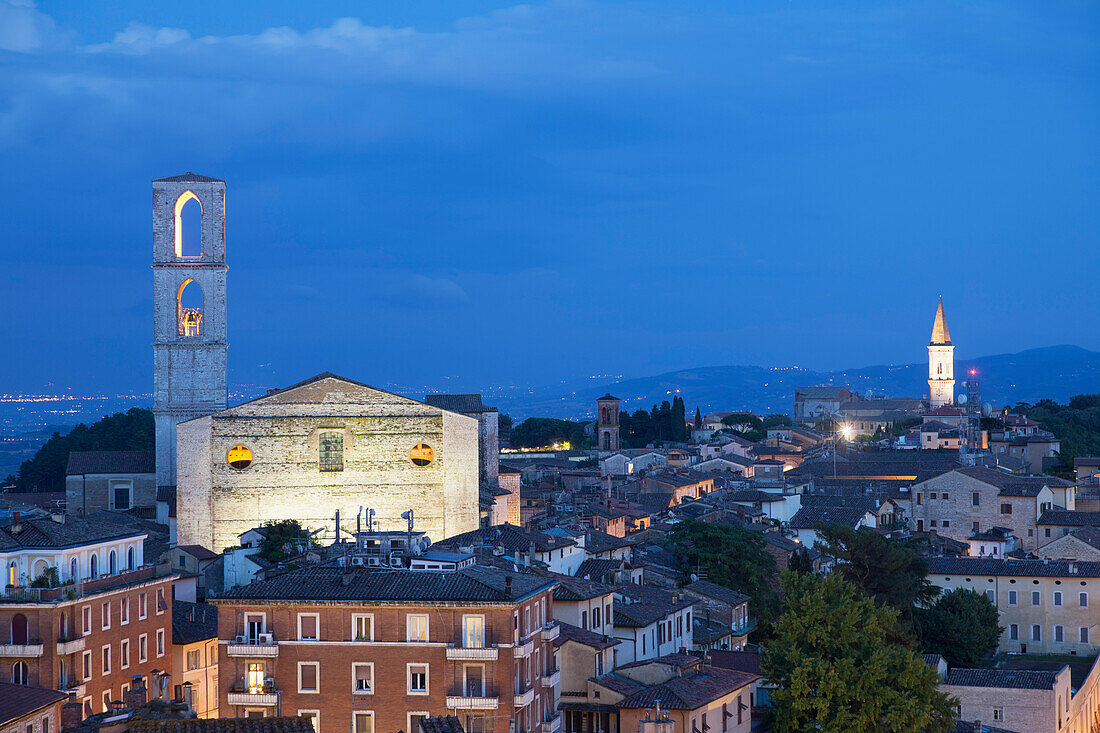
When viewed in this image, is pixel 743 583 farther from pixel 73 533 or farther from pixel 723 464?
pixel 723 464

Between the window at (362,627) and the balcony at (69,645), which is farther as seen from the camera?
the balcony at (69,645)

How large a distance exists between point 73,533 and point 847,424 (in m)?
107

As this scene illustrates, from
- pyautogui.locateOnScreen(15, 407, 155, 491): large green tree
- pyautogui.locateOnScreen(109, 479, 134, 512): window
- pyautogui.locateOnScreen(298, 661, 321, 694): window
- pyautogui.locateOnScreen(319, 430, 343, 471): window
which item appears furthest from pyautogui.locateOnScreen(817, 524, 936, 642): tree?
pyautogui.locateOnScreen(15, 407, 155, 491): large green tree

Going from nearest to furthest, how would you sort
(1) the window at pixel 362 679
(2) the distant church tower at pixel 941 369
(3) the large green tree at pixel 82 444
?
(1) the window at pixel 362 679
(3) the large green tree at pixel 82 444
(2) the distant church tower at pixel 941 369

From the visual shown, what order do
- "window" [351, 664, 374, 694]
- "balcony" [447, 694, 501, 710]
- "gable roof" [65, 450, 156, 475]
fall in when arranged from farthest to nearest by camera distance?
"gable roof" [65, 450, 156, 475] < "window" [351, 664, 374, 694] < "balcony" [447, 694, 501, 710]

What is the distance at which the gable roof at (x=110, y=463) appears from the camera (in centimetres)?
4950

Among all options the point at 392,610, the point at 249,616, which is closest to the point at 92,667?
the point at 249,616

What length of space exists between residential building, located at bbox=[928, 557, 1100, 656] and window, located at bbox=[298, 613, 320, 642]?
25.5 meters

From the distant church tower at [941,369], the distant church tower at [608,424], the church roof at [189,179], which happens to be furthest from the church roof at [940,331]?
the church roof at [189,179]

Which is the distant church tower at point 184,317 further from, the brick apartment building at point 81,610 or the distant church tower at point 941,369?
the distant church tower at point 941,369

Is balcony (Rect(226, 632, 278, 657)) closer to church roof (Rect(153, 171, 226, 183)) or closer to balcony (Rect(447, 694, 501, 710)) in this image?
balcony (Rect(447, 694, 501, 710))

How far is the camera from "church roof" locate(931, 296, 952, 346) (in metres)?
160

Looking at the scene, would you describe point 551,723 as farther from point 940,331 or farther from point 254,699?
point 940,331

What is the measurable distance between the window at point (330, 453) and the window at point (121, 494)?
998cm
